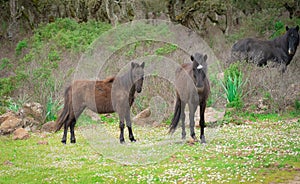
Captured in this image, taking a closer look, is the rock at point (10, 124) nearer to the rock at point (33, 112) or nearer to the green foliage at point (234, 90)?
the rock at point (33, 112)

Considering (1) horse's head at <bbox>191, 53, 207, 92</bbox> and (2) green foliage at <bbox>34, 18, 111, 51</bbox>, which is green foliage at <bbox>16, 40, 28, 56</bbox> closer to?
(2) green foliage at <bbox>34, 18, 111, 51</bbox>

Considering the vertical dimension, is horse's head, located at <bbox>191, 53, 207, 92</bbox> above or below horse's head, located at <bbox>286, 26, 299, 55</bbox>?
below

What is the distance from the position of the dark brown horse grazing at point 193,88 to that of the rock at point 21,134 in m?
4.66

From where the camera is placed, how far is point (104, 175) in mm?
9055

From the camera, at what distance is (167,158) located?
10.3m

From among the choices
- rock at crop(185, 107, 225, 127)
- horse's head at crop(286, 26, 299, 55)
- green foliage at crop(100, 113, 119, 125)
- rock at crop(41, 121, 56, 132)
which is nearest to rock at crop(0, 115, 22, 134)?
rock at crop(41, 121, 56, 132)

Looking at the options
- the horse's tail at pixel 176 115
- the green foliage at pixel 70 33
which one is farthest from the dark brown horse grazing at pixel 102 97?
the green foliage at pixel 70 33

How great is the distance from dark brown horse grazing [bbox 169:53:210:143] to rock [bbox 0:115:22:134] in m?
5.53

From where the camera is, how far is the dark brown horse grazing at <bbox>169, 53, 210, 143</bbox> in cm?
1113

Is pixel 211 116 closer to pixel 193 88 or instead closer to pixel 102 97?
pixel 193 88

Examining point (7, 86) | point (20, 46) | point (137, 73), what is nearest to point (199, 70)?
point (137, 73)

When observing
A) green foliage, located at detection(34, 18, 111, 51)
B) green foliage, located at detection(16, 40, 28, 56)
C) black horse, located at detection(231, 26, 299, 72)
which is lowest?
black horse, located at detection(231, 26, 299, 72)

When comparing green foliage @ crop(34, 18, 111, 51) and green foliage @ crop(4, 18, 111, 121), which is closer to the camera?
green foliage @ crop(4, 18, 111, 121)

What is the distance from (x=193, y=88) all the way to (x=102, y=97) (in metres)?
2.84
